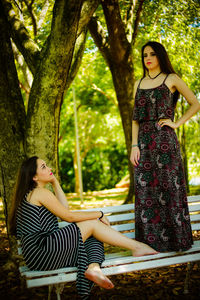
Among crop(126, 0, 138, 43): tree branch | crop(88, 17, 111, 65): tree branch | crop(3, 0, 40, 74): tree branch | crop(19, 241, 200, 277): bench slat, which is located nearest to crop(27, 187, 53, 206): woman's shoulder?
crop(19, 241, 200, 277): bench slat

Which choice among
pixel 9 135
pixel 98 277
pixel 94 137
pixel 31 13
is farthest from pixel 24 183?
pixel 94 137

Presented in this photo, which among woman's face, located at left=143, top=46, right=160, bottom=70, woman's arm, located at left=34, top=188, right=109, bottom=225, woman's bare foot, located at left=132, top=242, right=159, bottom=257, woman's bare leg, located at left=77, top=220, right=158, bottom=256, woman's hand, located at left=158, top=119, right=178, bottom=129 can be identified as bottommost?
woman's bare foot, located at left=132, top=242, right=159, bottom=257

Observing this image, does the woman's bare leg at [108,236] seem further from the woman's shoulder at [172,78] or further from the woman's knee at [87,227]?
the woman's shoulder at [172,78]

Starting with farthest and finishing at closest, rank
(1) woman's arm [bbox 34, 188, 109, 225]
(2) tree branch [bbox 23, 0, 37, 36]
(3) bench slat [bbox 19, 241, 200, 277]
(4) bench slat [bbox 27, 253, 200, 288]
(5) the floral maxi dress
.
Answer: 1. (2) tree branch [bbox 23, 0, 37, 36]
2. (5) the floral maxi dress
3. (1) woman's arm [bbox 34, 188, 109, 225]
4. (3) bench slat [bbox 19, 241, 200, 277]
5. (4) bench slat [bbox 27, 253, 200, 288]

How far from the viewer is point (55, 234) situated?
306cm

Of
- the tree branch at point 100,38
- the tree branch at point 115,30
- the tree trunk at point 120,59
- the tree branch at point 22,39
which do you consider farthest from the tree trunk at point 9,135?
the tree branch at point 100,38

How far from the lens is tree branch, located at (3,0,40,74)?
14.1ft

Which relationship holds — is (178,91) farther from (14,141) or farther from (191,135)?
(191,135)

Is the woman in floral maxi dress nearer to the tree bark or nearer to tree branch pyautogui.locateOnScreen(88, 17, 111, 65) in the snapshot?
the tree bark

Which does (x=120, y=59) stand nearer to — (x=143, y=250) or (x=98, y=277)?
(x=143, y=250)

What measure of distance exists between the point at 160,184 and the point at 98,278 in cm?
108

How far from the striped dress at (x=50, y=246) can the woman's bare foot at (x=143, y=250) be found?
33 centimetres

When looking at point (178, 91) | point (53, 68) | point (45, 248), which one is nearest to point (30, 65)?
point (53, 68)

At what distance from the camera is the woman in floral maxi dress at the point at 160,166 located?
3.33 m
